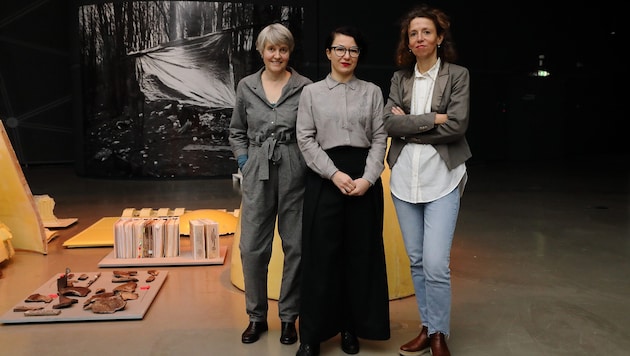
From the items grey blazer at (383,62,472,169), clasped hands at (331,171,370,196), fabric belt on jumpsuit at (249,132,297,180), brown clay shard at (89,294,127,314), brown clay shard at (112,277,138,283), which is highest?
grey blazer at (383,62,472,169)

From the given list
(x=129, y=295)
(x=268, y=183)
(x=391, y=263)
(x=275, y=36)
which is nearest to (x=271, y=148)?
(x=268, y=183)

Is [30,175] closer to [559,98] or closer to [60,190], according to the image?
[60,190]

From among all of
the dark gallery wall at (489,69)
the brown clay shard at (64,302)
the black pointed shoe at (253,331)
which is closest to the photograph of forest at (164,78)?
the dark gallery wall at (489,69)

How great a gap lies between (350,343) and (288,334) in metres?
0.34

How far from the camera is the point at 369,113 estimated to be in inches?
104

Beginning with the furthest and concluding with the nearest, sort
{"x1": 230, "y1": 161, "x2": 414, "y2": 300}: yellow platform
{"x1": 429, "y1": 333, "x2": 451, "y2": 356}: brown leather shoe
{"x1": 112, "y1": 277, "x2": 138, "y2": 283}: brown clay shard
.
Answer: {"x1": 112, "y1": 277, "x2": 138, "y2": 283}: brown clay shard
{"x1": 230, "y1": 161, "x2": 414, "y2": 300}: yellow platform
{"x1": 429, "y1": 333, "x2": 451, "y2": 356}: brown leather shoe

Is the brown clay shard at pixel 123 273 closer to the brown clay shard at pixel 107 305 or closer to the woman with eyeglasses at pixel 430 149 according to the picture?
the brown clay shard at pixel 107 305

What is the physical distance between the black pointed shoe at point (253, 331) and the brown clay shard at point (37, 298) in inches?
55.2

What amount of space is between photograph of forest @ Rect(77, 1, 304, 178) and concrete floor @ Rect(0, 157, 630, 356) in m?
2.85

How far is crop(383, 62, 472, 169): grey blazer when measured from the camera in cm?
256

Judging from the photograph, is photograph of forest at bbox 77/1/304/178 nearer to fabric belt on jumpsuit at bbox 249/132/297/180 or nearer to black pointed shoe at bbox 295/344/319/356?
fabric belt on jumpsuit at bbox 249/132/297/180

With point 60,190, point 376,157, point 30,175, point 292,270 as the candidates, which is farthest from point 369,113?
point 30,175

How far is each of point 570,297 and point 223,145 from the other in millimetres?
7867

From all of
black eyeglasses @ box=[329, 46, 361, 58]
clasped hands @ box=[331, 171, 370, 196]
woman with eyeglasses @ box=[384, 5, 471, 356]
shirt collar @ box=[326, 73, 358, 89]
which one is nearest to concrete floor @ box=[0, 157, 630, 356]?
woman with eyeglasses @ box=[384, 5, 471, 356]
